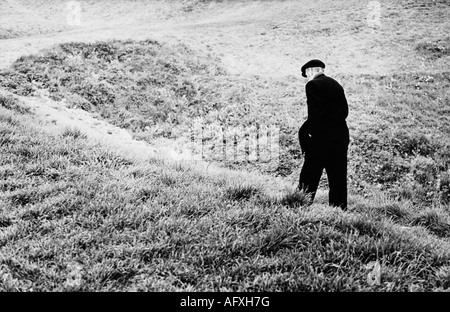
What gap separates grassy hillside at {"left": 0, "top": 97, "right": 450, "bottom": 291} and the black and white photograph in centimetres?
2

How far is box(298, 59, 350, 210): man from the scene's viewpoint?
483 centimetres

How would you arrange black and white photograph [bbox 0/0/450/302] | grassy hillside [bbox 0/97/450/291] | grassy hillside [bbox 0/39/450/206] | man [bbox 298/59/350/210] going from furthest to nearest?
1. grassy hillside [bbox 0/39/450/206]
2. man [bbox 298/59/350/210]
3. black and white photograph [bbox 0/0/450/302]
4. grassy hillside [bbox 0/97/450/291]

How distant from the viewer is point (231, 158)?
9758 millimetres

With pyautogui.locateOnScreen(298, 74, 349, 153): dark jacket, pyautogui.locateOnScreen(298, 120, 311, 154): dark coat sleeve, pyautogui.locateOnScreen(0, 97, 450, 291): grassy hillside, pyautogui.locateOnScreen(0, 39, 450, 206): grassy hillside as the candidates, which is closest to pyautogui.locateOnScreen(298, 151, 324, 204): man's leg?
pyautogui.locateOnScreen(298, 120, 311, 154): dark coat sleeve

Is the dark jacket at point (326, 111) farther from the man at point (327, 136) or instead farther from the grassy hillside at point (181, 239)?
the grassy hillside at point (181, 239)

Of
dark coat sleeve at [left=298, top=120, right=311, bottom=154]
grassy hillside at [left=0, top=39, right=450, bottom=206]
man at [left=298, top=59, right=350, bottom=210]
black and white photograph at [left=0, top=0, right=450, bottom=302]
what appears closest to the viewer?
black and white photograph at [left=0, top=0, right=450, bottom=302]

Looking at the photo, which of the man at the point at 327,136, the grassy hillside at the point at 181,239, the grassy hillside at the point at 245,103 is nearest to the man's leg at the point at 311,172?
the man at the point at 327,136

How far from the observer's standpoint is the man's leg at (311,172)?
4.92 m

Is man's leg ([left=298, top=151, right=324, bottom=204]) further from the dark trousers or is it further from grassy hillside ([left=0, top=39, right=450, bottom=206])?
grassy hillside ([left=0, top=39, right=450, bottom=206])

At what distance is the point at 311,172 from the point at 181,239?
2453 mm

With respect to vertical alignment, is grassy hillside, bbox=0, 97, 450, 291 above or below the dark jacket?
below

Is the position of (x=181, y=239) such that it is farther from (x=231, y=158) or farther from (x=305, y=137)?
(x=231, y=158)

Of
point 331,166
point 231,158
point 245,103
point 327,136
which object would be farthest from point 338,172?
point 245,103
